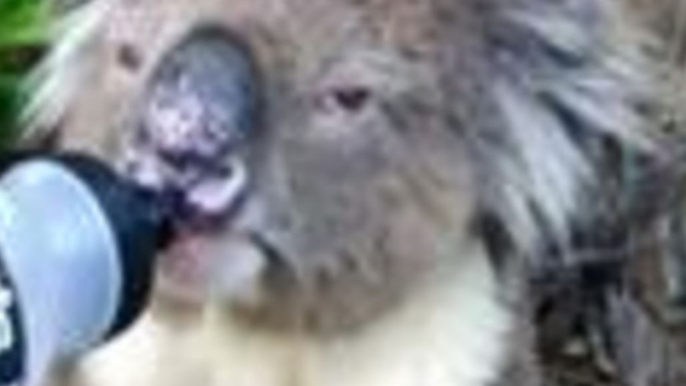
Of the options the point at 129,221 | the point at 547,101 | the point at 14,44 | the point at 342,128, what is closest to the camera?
the point at 129,221

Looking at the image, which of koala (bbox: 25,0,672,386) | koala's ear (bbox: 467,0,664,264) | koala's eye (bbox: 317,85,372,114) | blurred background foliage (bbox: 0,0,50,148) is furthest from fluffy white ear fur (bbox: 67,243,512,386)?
blurred background foliage (bbox: 0,0,50,148)

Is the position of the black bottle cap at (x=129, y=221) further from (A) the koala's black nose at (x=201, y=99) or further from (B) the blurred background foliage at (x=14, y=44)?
(B) the blurred background foliage at (x=14, y=44)

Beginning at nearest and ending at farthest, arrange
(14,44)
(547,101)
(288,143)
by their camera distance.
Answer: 1. (288,143)
2. (547,101)
3. (14,44)

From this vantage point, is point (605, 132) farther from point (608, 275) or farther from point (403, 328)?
point (608, 275)

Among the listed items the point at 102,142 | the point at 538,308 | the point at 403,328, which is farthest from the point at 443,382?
the point at 538,308

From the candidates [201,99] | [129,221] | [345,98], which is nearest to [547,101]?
[345,98]

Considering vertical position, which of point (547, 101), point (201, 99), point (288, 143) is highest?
point (201, 99)

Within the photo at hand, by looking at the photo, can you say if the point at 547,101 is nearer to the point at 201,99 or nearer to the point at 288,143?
the point at 288,143

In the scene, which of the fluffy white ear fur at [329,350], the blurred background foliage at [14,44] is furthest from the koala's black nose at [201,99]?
the blurred background foliage at [14,44]
